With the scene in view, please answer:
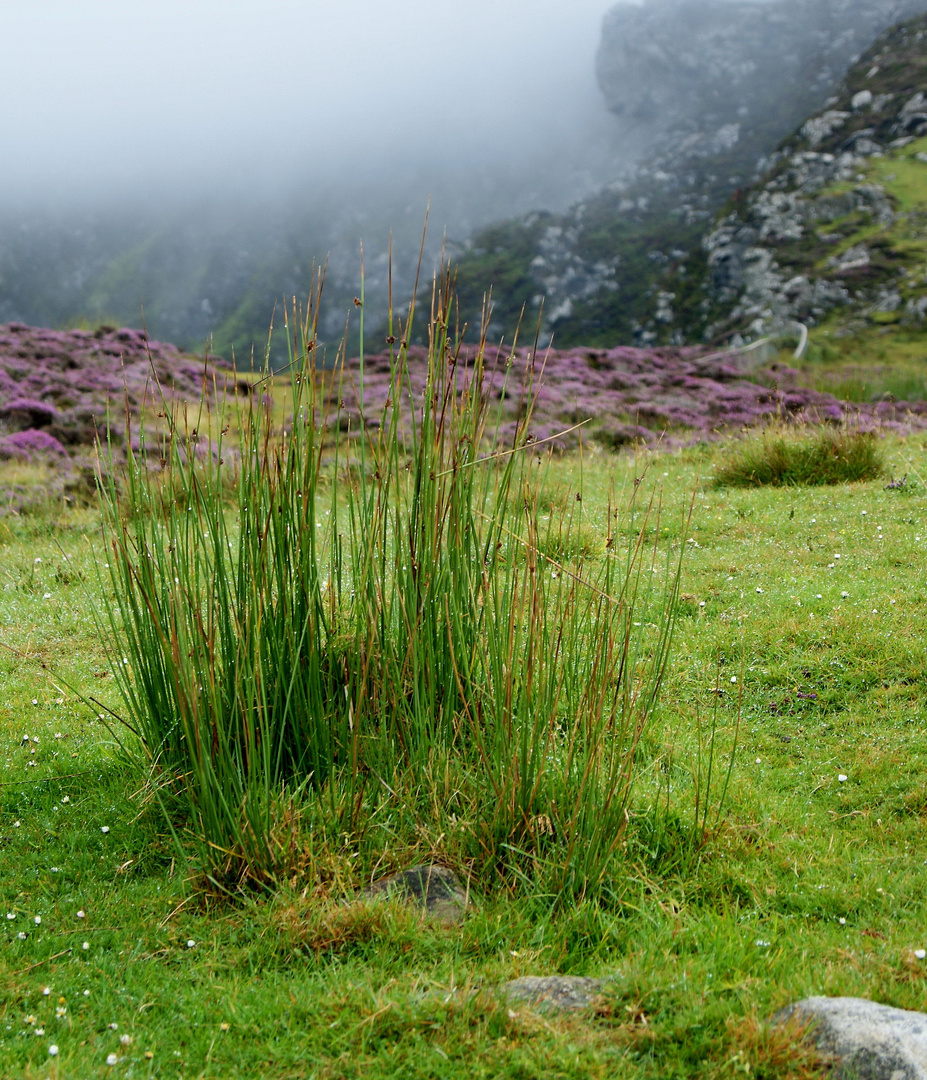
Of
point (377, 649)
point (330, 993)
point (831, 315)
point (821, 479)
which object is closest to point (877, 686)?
point (377, 649)

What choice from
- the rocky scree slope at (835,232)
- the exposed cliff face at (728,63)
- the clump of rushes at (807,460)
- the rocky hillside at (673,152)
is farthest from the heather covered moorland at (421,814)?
the exposed cliff face at (728,63)

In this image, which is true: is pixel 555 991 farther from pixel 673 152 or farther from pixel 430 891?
pixel 673 152

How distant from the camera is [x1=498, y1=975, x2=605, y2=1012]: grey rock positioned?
7.95ft

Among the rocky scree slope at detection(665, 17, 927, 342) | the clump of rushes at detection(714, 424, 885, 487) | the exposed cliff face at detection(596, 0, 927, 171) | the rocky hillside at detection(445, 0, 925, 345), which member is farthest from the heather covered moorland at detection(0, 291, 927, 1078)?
the exposed cliff face at detection(596, 0, 927, 171)

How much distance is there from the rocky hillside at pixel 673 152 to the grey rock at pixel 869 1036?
21.8 m

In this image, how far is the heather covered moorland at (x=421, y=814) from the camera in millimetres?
2412

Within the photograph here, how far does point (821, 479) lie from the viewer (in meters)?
9.39

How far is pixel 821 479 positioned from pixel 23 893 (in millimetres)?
8888

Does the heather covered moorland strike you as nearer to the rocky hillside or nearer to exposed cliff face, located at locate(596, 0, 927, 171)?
the rocky hillside

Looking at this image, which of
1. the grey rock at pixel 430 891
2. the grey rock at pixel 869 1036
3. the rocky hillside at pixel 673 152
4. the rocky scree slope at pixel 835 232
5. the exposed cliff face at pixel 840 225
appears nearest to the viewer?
the grey rock at pixel 869 1036

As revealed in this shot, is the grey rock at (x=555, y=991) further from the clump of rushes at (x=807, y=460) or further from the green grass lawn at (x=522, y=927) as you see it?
the clump of rushes at (x=807, y=460)

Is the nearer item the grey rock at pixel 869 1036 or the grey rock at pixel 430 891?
the grey rock at pixel 869 1036

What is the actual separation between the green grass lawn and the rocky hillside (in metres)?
19.8

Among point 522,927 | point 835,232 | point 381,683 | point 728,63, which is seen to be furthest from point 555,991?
point 728,63
